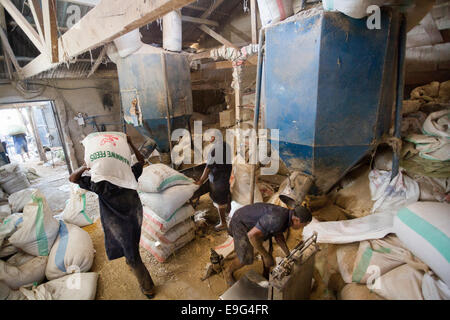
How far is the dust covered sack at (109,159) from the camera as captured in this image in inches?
81.1

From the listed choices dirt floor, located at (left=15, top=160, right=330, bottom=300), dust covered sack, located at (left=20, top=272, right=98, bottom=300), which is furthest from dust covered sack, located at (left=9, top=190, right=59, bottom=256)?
dirt floor, located at (left=15, top=160, right=330, bottom=300)

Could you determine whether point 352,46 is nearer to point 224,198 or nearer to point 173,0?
point 173,0

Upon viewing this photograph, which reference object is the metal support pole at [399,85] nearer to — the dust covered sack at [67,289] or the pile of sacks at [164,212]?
the pile of sacks at [164,212]

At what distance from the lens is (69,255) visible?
271cm

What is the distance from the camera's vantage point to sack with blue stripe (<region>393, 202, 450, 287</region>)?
1782 millimetres

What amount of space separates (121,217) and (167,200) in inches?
28.9

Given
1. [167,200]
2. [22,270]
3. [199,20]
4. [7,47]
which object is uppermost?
[199,20]

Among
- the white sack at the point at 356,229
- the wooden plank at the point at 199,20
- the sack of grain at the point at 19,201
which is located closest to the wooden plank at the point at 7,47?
the sack of grain at the point at 19,201

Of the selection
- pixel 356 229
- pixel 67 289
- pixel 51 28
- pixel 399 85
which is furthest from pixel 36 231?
pixel 399 85

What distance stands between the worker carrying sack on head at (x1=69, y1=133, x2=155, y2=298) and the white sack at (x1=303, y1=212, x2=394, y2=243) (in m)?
1.97

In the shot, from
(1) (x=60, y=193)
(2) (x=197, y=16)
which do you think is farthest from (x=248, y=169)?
(2) (x=197, y=16)

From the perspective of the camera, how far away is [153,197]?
3.12 meters

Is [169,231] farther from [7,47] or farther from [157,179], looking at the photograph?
[7,47]
